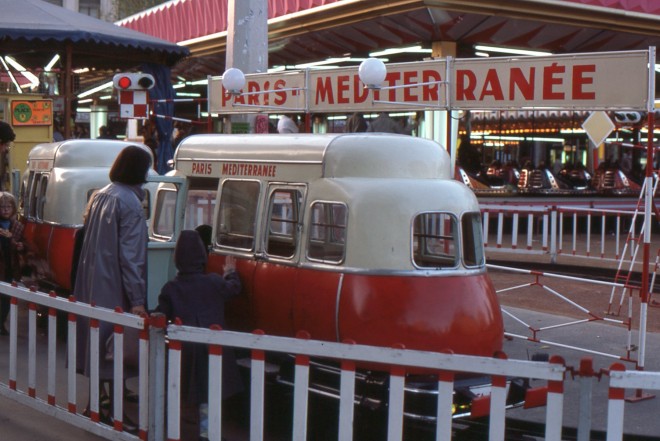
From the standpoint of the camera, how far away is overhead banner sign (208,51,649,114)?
7.83 metres

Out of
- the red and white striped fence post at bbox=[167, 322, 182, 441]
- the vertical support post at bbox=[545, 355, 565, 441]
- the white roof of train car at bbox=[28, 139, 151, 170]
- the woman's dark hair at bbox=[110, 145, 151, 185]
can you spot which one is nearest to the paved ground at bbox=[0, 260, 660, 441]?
the vertical support post at bbox=[545, 355, 565, 441]

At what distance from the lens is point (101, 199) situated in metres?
6.71

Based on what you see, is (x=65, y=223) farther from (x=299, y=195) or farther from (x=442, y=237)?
(x=442, y=237)

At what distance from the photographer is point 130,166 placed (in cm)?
659

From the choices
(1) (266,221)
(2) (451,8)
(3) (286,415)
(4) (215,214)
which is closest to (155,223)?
(4) (215,214)

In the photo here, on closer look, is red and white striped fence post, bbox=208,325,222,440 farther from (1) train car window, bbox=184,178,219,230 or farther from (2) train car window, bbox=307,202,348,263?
(1) train car window, bbox=184,178,219,230

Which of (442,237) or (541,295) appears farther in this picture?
(541,295)

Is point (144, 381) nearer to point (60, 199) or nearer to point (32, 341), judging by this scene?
point (32, 341)

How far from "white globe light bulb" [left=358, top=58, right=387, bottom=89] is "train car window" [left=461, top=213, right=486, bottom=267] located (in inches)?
102

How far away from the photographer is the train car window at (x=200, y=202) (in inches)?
316

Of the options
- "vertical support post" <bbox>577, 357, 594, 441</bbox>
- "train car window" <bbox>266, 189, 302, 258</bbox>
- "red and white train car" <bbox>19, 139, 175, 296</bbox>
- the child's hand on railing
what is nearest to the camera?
"vertical support post" <bbox>577, 357, 594, 441</bbox>

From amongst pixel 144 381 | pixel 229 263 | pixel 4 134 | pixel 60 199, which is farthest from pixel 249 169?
pixel 60 199

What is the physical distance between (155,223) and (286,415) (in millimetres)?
2176

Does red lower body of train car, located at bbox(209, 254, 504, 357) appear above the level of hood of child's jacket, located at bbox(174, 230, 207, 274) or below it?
below
